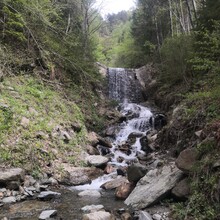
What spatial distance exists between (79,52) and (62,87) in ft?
10.8

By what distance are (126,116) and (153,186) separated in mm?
9566

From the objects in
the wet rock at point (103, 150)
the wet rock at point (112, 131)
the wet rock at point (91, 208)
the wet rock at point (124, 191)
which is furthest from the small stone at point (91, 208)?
the wet rock at point (112, 131)

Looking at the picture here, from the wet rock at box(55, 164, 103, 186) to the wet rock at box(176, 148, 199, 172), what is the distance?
3.58 meters

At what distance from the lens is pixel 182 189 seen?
5.40m

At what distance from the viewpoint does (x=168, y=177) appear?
5945 millimetres

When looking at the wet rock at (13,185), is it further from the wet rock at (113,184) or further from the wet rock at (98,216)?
the wet rock at (98,216)

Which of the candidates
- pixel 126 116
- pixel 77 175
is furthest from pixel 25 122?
pixel 126 116

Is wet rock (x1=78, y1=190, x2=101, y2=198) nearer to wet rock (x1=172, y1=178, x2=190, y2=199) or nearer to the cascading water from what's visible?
the cascading water

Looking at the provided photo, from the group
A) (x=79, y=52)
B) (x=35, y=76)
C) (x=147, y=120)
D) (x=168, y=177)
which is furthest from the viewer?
(x=79, y=52)

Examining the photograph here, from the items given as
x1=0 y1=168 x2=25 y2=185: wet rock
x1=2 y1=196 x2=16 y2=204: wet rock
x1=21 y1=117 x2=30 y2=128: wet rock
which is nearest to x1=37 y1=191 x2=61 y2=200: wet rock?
x1=2 y1=196 x2=16 y2=204: wet rock

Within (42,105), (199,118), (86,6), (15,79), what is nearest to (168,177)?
(199,118)

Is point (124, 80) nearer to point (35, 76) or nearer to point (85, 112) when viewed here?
point (85, 112)

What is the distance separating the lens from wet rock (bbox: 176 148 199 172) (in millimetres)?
5400

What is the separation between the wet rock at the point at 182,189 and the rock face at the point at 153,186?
0.15 meters
